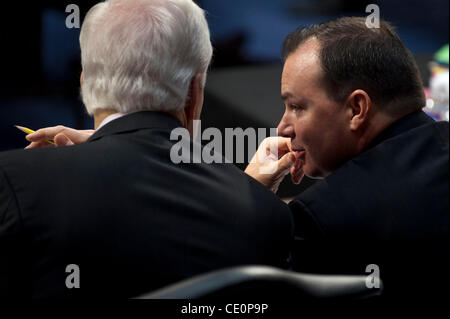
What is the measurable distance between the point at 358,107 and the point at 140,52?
524mm

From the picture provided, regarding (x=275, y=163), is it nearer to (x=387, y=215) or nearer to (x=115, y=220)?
(x=387, y=215)

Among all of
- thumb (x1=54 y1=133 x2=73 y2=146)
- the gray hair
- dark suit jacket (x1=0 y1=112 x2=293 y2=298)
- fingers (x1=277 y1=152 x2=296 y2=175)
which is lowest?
dark suit jacket (x1=0 y1=112 x2=293 y2=298)

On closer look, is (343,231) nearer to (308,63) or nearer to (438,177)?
(438,177)

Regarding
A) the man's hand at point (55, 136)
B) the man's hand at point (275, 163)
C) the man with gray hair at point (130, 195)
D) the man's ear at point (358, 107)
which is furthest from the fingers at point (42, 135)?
the man's ear at point (358, 107)

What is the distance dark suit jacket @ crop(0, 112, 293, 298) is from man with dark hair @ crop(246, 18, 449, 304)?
17 centimetres

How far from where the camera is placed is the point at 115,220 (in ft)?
3.06

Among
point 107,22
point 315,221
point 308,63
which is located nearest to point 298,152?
point 308,63

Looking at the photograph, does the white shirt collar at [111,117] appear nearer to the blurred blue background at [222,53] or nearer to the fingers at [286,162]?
the fingers at [286,162]

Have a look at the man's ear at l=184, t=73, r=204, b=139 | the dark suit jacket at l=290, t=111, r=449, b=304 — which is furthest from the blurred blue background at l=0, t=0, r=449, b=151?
the dark suit jacket at l=290, t=111, r=449, b=304

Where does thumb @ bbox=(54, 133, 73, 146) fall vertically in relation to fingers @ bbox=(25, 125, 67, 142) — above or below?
below

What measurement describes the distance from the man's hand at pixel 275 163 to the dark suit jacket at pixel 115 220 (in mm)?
501

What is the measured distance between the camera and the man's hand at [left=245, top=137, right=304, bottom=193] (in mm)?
1507

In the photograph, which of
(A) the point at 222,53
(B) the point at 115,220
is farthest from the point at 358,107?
(A) the point at 222,53

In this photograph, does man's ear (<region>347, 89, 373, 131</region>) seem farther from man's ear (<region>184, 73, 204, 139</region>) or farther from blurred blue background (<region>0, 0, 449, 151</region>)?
blurred blue background (<region>0, 0, 449, 151</region>)
